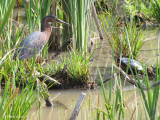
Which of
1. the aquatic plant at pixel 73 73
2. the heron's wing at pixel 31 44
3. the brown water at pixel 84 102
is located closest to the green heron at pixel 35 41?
the heron's wing at pixel 31 44

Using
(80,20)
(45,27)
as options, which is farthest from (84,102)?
(80,20)

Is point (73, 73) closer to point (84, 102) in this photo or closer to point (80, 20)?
point (84, 102)

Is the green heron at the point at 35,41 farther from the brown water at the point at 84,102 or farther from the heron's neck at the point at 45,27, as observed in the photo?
the brown water at the point at 84,102

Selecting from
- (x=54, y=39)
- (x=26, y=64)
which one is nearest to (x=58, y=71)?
(x=26, y=64)

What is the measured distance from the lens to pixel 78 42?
482 cm

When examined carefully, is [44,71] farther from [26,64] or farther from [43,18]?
[43,18]

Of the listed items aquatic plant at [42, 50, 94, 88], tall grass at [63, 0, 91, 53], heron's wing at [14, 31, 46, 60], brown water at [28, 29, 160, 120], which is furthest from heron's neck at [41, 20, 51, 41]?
brown water at [28, 29, 160, 120]

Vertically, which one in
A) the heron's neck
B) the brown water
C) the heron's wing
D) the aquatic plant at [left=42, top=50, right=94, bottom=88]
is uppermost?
the heron's neck

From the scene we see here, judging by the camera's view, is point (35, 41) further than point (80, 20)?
No

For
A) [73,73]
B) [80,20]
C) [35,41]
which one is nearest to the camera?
[73,73]

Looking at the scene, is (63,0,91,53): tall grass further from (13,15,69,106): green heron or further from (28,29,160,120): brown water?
(28,29,160,120): brown water

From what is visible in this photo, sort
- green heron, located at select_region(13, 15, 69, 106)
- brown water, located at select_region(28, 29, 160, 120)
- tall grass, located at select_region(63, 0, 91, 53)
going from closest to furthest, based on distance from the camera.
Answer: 1. brown water, located at select_region(28, 29, 160, 120)
2. green heron, located at select_region(13, 15, 69, 106)
3. tall grass, located at select_region(63, 0, 91, 53)

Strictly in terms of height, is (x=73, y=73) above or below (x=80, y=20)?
below

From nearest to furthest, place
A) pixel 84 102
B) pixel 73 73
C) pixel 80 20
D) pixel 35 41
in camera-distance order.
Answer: pixel 84 102 < pixel 73 73 < pixel 35 41 < pixel 80 20
